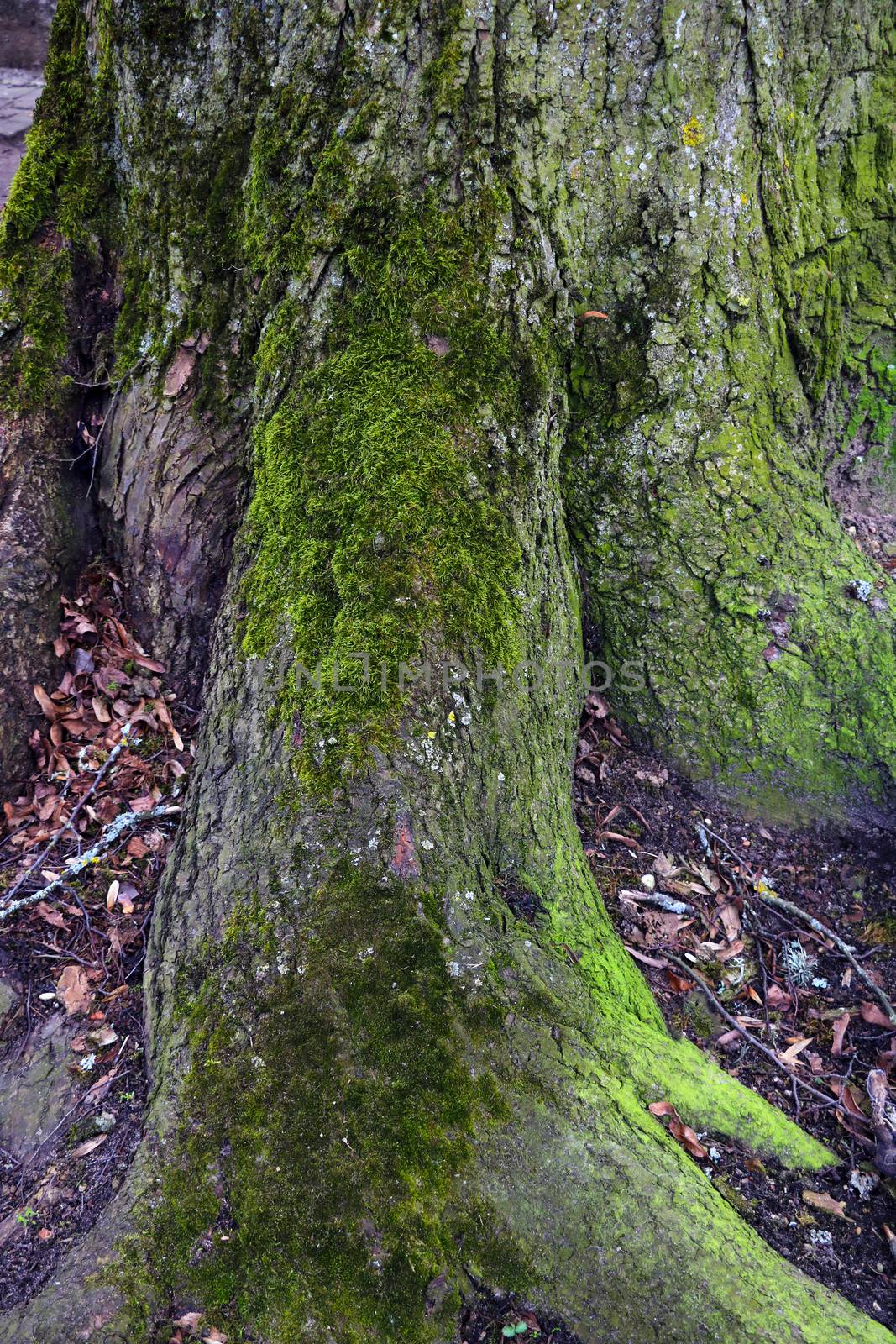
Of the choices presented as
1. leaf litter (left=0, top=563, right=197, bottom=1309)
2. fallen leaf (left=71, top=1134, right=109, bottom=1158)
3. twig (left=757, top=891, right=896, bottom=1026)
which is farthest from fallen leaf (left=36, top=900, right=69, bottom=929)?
twig (left=757, top=891, right=896, bottom=1026)

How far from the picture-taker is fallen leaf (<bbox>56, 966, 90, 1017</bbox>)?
279 centimetres

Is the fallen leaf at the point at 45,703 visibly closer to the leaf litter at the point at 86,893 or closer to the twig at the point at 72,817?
the leaf litter at the point at 86,893

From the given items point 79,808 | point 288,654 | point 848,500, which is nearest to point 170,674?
point 79,808

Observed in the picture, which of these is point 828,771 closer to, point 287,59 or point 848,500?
point 848,500

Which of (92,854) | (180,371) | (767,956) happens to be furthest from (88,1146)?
(180,371)

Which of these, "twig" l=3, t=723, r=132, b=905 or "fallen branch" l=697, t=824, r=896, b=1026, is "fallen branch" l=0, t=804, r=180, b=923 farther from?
"fallen branch" l=697, t=824, r=896, b=1026

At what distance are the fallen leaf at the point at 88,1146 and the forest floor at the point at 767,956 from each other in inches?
66.0

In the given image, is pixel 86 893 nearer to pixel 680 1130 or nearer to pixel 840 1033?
pixel 680 1130

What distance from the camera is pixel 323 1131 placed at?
2.08m

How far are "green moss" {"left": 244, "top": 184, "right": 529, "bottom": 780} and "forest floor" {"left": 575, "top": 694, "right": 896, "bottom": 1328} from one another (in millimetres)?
1095

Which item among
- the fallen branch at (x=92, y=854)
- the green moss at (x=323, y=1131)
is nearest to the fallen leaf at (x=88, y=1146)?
the green moss at (x=323, y=1131)

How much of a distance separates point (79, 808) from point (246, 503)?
1395 millimetres

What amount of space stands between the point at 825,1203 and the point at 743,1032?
59cm

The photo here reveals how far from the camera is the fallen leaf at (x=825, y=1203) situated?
242 cm
